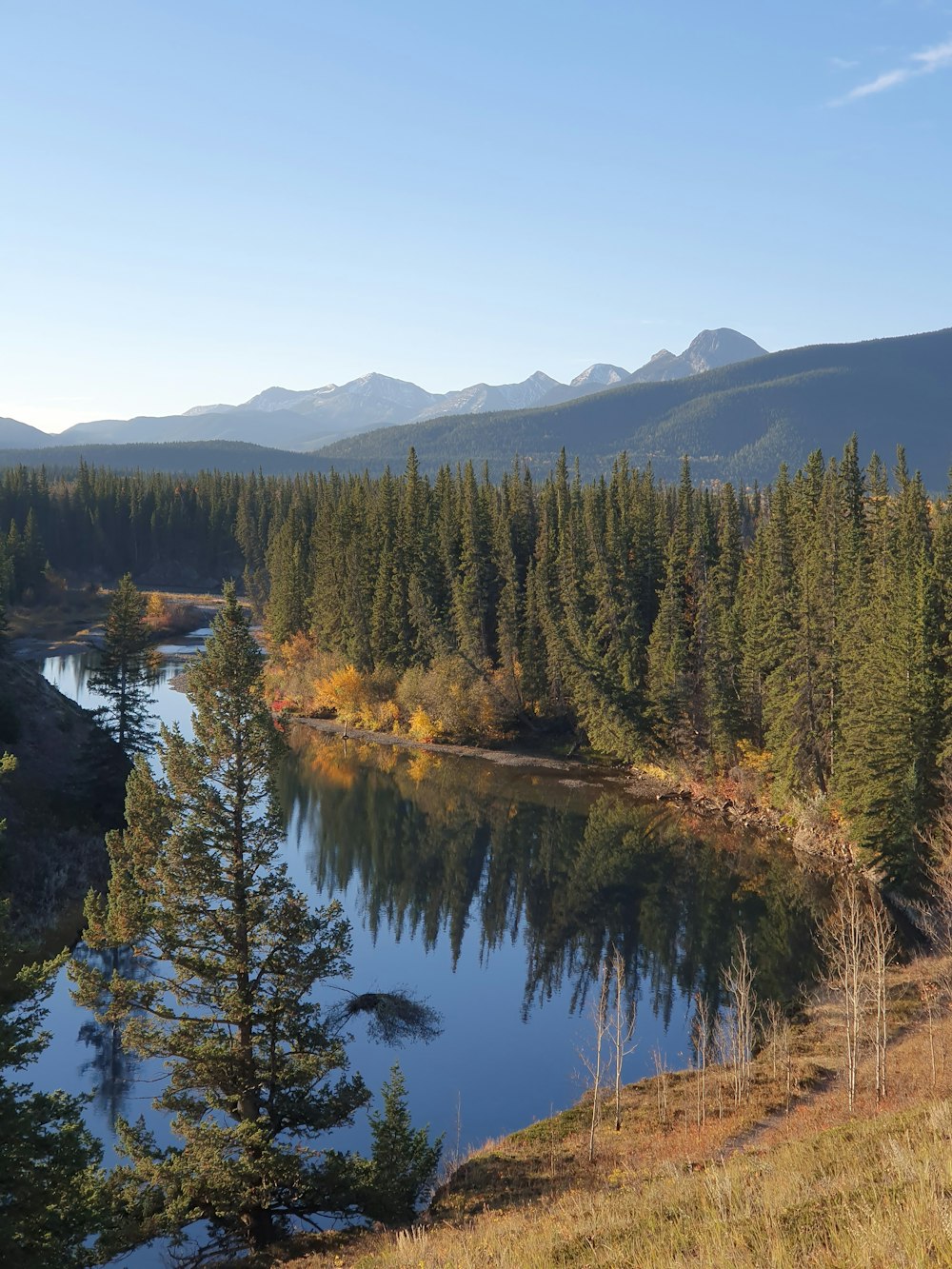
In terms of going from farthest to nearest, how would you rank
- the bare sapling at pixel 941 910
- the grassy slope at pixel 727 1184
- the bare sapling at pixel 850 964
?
the bare sapling at pixel 941 910, the bare sapling at pixel 850 964, the grassy slope at pixel 727 1184

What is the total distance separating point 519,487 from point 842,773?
58734 mm

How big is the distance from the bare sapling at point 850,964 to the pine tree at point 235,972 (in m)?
14.2

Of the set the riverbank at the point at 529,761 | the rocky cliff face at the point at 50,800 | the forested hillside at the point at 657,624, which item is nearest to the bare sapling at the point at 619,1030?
the forested hillside at the point at 657,624

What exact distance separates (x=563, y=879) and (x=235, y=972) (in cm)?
3464

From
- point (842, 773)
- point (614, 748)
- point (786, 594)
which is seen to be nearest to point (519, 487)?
point (614, 748)

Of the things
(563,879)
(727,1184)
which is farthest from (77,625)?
(727,1184)

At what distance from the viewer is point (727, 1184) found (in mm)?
14430

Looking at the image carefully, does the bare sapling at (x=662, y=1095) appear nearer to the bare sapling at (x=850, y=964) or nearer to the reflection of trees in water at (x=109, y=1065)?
the bare sapling at (x=850, y=964)

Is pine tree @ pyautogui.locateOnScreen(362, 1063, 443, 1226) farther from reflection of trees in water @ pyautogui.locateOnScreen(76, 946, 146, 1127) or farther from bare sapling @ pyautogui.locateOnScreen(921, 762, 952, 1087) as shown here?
bare sapling @ pyautogui.locateOnScreen(921, 762, 952, 1087)

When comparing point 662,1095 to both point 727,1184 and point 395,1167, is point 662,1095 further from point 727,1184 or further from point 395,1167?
point 727,1184

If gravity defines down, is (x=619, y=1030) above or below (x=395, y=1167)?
above

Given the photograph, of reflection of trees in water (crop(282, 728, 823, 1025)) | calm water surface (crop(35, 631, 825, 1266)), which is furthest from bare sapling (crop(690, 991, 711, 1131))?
reflection of trees in water (crop(282, 728, 823, 1025))

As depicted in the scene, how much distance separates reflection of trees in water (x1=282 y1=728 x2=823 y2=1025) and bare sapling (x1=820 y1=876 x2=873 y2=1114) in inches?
61.5

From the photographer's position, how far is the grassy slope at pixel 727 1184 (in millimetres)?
11320
